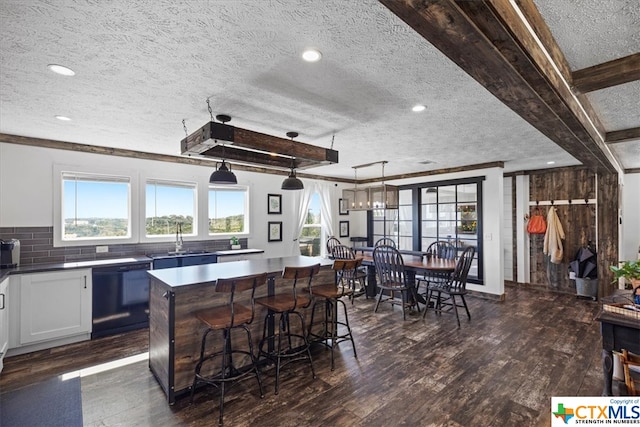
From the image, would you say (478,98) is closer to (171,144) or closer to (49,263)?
(171,144)

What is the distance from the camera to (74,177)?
4.26 metres

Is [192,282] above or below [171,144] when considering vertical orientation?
below

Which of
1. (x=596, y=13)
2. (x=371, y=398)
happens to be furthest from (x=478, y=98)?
(x=371, y=398)

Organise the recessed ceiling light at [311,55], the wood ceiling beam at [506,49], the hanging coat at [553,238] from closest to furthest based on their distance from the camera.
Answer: the wood ceiling beam at [506,49] → the recessed ceiling light at [311,55] → the hanging coat at [553,238]

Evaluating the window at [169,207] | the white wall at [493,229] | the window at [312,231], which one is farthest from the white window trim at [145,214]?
the white wall at [493,229]

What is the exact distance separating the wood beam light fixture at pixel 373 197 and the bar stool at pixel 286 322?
269cm

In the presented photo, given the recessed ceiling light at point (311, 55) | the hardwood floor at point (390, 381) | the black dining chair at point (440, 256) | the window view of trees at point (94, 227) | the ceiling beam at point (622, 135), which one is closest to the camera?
the recessed ceiling light at point (311, 55)

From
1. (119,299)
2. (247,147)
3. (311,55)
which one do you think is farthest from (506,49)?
(119,299)

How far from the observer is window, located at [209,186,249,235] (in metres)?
5.54

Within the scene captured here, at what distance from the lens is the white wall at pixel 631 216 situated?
20.7 ft

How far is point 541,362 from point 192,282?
3.50m

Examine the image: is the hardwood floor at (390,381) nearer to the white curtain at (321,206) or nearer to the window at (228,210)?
the window at (228,210)

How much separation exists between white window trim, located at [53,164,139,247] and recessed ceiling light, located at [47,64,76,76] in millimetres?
2505

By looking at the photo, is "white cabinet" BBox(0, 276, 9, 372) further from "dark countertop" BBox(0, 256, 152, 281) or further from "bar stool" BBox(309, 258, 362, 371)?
"bar stool" BBox(309, 258, 362, 371)
